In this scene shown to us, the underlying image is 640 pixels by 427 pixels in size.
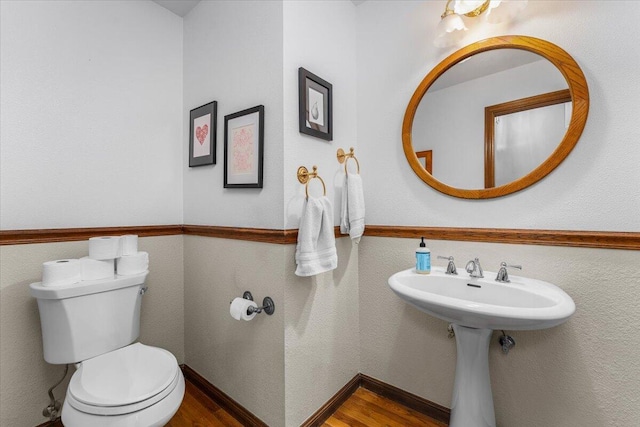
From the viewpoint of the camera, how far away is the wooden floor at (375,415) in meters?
1.55

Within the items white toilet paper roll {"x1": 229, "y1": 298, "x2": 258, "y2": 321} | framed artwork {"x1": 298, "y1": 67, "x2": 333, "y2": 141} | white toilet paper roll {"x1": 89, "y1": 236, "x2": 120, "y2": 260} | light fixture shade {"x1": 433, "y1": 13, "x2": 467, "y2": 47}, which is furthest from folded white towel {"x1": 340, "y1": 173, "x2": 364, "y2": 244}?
white toilet paper roll {"x1": 89, "y1": 236, "x2": 120, "y2": 260}

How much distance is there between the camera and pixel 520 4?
1.30m

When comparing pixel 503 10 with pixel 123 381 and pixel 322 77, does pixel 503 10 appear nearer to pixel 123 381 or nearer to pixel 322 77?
pixel 322 77

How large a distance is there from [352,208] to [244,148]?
67 centimetres

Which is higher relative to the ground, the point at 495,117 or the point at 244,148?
the point at 495,117

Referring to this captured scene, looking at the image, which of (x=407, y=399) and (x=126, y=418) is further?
(x=407, y=399)

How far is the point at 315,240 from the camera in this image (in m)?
1.40

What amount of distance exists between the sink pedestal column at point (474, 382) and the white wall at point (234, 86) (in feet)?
3.21

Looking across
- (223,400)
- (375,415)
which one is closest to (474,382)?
(375,415)

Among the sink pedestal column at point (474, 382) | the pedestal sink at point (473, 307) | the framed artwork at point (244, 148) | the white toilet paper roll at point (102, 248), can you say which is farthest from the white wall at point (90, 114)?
the sink pedestal column at point (474, 382)

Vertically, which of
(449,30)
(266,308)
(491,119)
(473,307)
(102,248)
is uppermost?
(449,30)

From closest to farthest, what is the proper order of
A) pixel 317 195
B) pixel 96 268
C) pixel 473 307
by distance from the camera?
pixel 473 307, pixel 96 268, pixel 317 195

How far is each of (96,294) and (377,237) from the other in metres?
1.45

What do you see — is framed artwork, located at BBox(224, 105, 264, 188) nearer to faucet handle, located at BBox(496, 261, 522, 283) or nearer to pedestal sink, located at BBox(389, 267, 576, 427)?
pedestal sink, located at BBox(389, 267, 576, 427)
